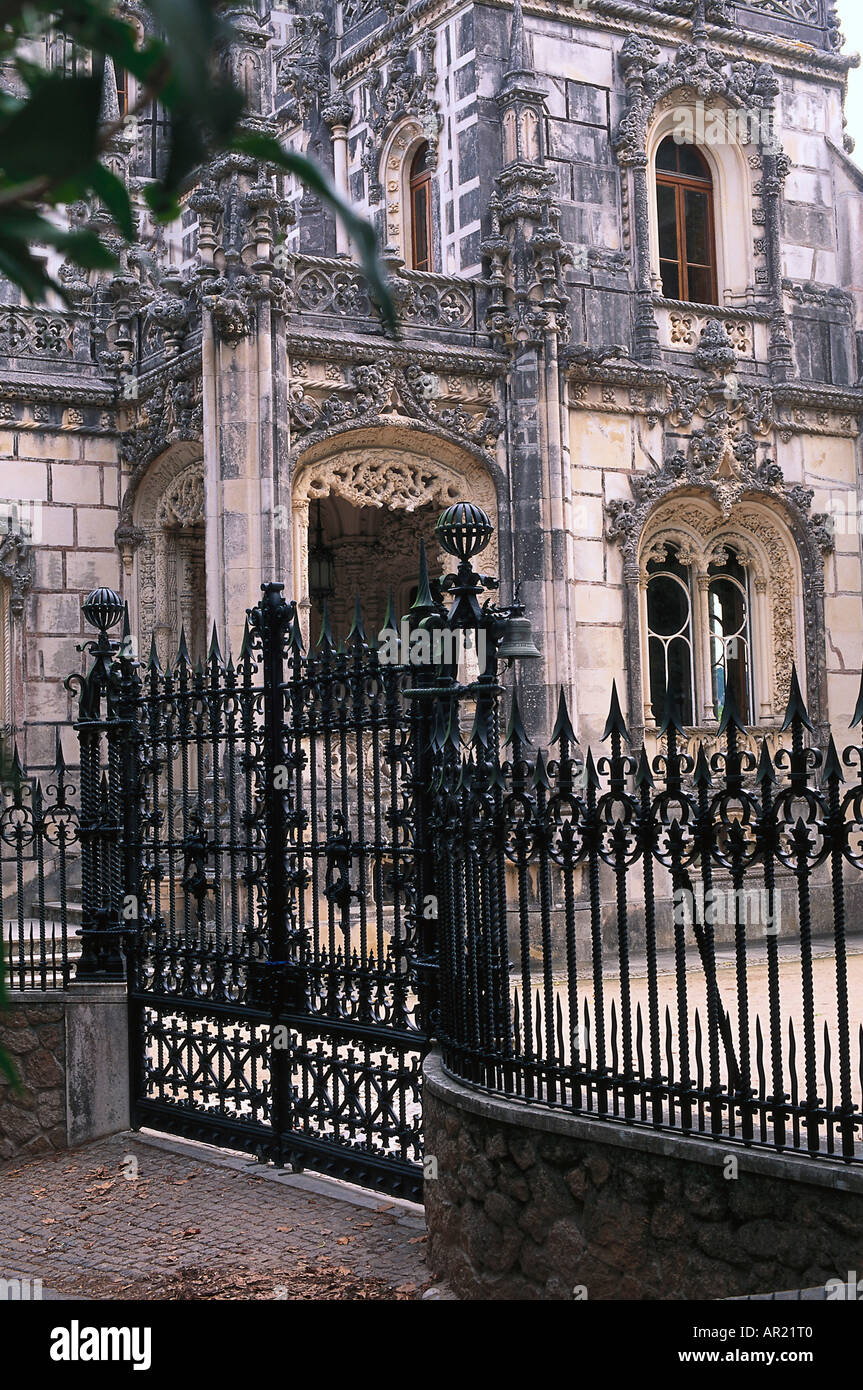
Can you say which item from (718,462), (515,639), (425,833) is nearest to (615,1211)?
(425,833)

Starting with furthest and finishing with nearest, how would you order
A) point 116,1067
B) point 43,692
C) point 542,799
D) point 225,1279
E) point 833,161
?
point 833,161, point 43,692, point 116,1067, point 225,1279, point 542,799

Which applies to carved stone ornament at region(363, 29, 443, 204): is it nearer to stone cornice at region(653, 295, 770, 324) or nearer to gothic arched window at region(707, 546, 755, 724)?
Result: stone cornice at region(653, 295, 770, 324)

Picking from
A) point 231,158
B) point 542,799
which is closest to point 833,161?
point 231,158

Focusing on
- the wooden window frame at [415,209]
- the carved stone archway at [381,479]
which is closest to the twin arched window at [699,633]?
the carved stone archway at [381,479]

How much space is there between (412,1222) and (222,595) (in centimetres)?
818

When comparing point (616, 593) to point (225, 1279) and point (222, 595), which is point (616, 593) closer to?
point (222, 595)

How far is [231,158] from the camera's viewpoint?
1356 centimetres

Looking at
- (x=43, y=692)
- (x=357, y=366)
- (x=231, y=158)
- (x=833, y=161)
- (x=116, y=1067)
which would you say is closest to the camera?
(x=116, y=1067)

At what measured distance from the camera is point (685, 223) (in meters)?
18.3

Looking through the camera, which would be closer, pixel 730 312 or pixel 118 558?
pixel 118 558

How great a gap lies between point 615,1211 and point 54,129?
14.6 feet

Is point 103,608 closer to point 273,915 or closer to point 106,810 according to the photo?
point 106,810

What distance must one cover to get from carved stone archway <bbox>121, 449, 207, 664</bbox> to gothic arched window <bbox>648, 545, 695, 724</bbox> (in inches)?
200

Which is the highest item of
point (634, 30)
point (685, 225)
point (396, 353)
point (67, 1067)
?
point (634, 30)
